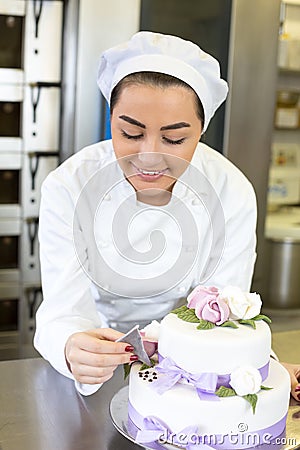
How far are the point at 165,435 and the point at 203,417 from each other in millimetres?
66

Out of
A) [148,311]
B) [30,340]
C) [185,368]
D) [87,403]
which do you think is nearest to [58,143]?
[30,340]

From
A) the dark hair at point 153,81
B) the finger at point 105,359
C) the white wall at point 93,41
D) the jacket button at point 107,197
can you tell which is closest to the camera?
Result: the finger at point 105,359

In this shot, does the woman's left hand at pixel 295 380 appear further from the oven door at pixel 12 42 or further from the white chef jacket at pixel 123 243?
the oven door at pixel 12 42

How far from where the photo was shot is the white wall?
285 centimetres

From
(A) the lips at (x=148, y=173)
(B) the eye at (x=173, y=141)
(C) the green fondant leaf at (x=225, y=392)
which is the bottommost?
(C) the green fondant leaf at (x=225, y=392)

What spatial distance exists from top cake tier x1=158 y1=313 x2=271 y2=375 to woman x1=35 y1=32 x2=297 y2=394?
17 cm

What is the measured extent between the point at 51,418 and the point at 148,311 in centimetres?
48

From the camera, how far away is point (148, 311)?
66.2 inches

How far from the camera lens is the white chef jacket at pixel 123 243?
1.43 m

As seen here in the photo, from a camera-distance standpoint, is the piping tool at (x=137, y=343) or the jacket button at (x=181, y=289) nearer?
the piping tool at (x=137, y=343)

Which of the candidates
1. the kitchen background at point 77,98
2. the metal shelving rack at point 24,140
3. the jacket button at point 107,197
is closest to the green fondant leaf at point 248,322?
the jacket button at point 107,197

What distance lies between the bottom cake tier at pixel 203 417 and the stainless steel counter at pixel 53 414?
0.05 meters

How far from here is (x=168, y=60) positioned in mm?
1447

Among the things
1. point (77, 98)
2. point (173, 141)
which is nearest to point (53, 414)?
point (173, 141)
